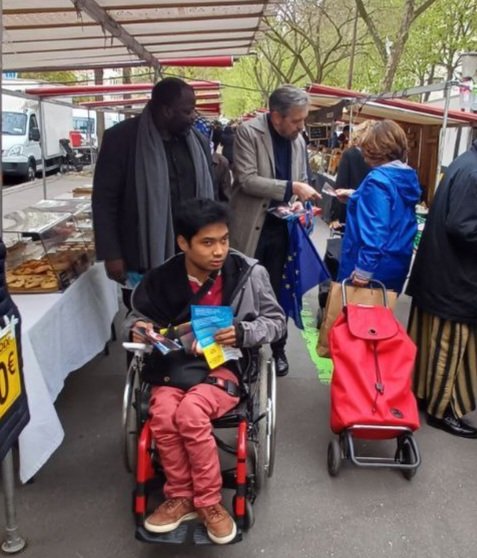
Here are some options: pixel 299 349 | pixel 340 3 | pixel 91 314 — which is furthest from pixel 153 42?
pixel 340 3

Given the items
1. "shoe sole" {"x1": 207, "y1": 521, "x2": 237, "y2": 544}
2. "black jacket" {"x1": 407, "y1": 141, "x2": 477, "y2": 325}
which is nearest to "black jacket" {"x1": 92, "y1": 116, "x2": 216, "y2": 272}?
"shoe sole" {"x1": 207, "y1": 521, "x2": 237, "y2": 544}

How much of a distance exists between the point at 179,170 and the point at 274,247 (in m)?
0.87

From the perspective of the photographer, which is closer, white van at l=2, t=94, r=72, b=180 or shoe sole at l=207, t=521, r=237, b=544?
shoe sole at l=207, t=521, r=237, b=544

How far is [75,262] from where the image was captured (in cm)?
352

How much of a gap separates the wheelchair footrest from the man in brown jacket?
183 centimetres

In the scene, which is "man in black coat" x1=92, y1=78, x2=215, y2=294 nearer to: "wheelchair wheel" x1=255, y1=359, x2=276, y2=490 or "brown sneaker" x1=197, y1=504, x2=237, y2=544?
"wheelchair wheel" x1=255, y1=359, x2=276, y2=490

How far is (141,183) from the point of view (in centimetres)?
293

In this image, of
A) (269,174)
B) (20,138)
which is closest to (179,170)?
(269,174)

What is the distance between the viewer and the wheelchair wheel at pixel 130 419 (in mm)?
2289

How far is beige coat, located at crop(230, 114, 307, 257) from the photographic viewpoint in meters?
3.38

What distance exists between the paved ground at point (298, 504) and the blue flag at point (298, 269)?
77cm

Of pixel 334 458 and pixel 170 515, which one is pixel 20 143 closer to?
pixel 334 458

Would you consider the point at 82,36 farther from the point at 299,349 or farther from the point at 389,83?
the point at 389,83

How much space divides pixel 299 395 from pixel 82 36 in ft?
9.36
